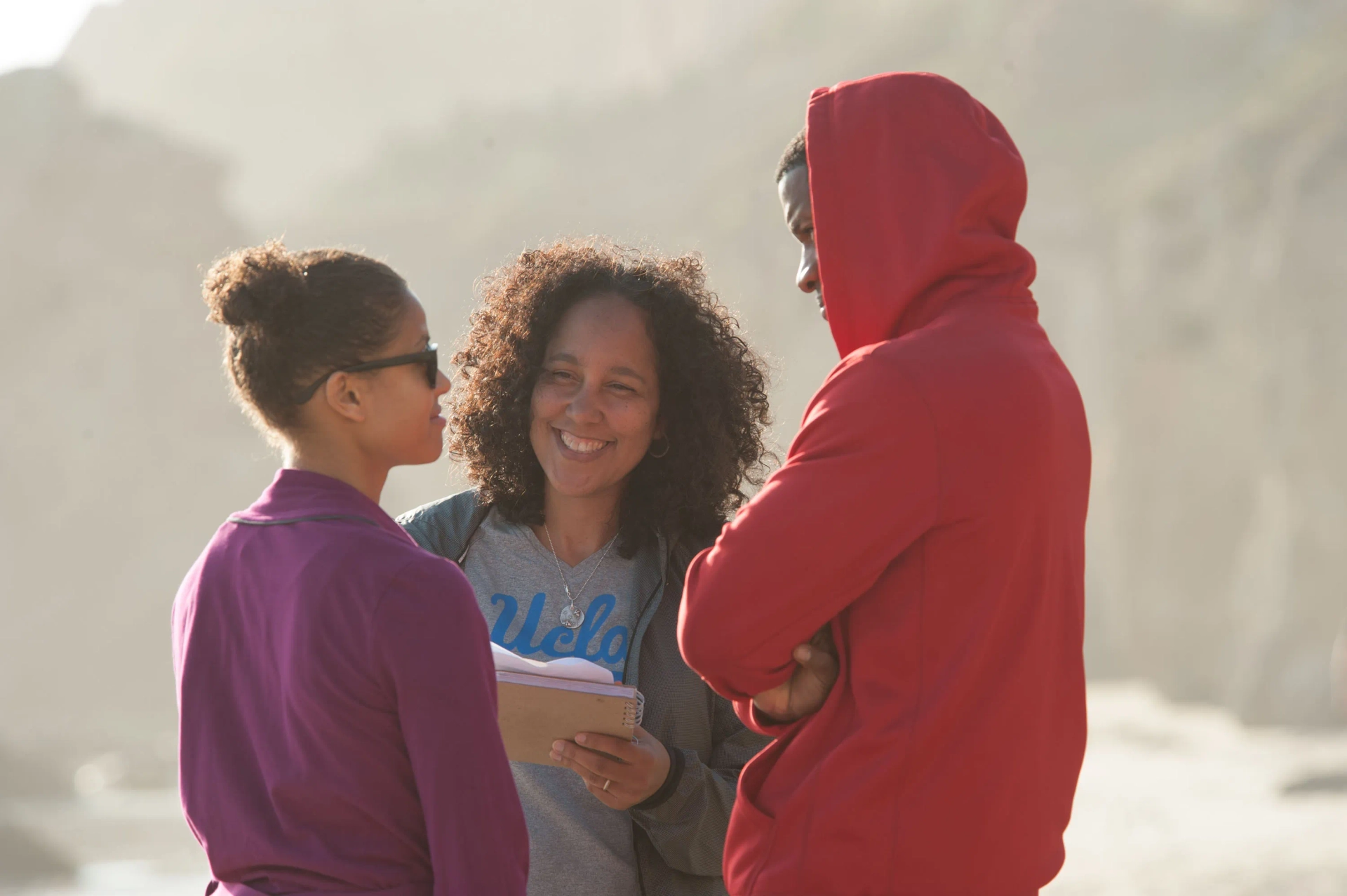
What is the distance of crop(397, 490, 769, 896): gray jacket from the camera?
7.90 ft

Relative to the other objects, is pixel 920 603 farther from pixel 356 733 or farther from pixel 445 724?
pixel 356 733

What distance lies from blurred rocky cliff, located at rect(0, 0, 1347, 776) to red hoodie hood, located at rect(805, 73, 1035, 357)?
11.7 m

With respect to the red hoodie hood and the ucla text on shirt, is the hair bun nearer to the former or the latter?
the red hoodie hood

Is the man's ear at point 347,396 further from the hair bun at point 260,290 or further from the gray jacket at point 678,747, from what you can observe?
the gray jacket at point 678,747

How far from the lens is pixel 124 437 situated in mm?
29547

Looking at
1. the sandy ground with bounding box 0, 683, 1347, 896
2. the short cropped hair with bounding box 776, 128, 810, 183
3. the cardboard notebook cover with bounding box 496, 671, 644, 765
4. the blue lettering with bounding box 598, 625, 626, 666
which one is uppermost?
the sandy ground with bounding box 0, 683, 1347, 896

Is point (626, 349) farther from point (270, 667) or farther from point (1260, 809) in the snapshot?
point (1260, 809)

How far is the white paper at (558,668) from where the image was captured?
204 centimetres

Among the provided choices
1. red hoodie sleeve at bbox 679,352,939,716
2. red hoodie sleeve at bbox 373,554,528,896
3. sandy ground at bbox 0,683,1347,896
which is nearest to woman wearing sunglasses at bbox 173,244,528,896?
red hoodie sleeve at bbox 373,554,528,896

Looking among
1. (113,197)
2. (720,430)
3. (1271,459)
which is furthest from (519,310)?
(113,197)

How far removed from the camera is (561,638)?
8.46 feet

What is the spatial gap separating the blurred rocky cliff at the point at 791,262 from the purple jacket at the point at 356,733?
1187cm

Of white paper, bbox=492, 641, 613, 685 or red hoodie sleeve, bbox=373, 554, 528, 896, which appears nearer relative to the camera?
red hoodie sleeve, bbox=373, 554, 528, 896

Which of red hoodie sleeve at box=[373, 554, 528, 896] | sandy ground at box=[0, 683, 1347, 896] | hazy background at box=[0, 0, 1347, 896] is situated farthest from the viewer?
hazy background at box=[0, 0, 1347, 896]
